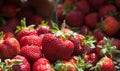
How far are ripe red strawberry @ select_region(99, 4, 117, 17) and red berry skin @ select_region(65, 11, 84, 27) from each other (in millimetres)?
141

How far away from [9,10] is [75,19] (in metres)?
0.47

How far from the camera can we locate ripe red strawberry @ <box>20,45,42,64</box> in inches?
63.1

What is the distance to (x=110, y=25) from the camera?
2393mm

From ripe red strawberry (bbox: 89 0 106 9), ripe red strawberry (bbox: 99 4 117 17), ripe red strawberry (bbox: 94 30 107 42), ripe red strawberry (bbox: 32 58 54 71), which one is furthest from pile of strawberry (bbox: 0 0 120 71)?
ripe red strawberry (bbox: 89 0 106 9)

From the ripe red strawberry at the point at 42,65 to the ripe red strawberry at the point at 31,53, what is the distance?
35 millimetres

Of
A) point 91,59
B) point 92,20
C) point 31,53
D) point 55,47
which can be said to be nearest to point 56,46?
point 55,47

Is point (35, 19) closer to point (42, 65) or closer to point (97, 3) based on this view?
point (97, 3)

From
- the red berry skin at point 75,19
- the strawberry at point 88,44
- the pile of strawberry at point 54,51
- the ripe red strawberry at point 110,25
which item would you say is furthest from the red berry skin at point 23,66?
the red berry skin at point 75,19

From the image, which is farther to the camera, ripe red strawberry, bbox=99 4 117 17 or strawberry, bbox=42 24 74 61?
ripe red strawberry, bbox=99 4 117 17

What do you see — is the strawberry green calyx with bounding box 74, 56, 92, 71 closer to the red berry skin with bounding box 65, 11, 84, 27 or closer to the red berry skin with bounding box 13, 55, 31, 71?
the red berry skin with bounding box 13, 55, 31, 71

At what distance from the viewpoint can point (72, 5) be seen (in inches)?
110

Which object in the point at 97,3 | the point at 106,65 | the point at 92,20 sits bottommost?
the point at 106,65

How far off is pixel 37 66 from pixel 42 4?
87 cm

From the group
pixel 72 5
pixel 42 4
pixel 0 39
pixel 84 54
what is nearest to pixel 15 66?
pixel 0 39
